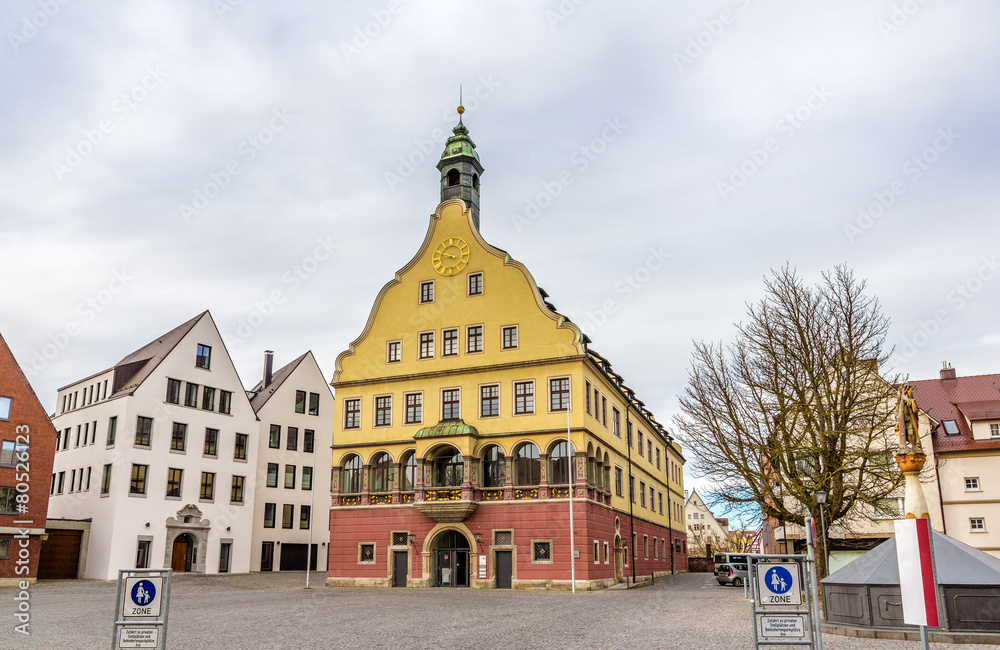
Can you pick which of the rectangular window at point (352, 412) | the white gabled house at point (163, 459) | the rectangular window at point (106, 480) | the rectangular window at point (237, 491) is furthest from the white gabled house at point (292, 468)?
the rectangular window at point (352, 412)

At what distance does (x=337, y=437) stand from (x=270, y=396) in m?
18.9

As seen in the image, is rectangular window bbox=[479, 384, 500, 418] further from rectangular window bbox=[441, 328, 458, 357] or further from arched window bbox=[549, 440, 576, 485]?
arched window bbox=[549, 440, 576, 485]

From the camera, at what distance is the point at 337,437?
4388 centimetres

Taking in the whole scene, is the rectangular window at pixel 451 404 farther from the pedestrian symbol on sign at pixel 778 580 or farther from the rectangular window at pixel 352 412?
the pedestrian symbol on sign at pixel 778 580

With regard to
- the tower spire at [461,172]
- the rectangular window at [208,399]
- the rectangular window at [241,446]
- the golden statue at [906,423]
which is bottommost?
the golden statue at [906,423]

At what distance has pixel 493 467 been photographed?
40062 millimetres

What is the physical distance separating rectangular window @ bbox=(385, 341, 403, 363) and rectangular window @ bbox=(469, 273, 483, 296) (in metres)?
5.04

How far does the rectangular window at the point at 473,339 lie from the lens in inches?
1647

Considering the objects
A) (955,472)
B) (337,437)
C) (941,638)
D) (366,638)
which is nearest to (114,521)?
(337,437)

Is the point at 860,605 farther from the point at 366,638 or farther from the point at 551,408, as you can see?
the point at 551,408

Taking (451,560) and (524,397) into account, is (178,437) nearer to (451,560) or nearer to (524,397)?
(451,560)

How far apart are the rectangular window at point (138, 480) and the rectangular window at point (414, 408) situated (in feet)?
61.3

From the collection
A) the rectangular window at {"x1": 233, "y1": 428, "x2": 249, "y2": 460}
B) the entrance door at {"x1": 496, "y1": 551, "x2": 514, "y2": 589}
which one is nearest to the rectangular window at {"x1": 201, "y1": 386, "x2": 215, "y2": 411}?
the rectangular window at {"x1": 233, "y1": 428, "x2": 249, "y2": 460}

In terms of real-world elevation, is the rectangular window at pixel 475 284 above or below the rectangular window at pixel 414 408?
above
